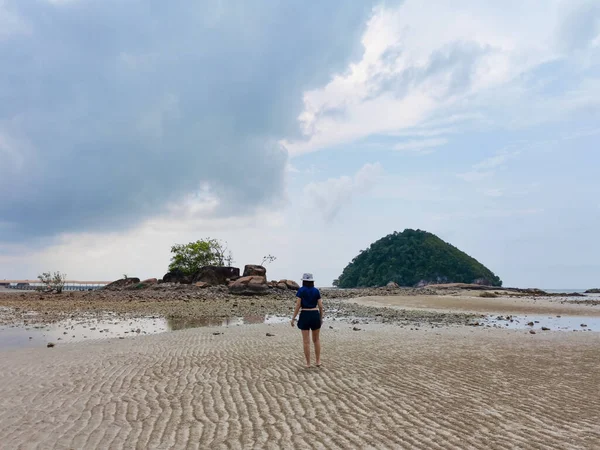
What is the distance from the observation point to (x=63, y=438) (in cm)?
606

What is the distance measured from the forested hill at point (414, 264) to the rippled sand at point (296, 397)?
368 ft

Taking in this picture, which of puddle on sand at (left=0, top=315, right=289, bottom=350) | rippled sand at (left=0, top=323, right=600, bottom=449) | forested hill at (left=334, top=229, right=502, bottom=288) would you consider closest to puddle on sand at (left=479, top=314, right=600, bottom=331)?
rippled sand at (left=0, top=323, right=600, bottom=449)

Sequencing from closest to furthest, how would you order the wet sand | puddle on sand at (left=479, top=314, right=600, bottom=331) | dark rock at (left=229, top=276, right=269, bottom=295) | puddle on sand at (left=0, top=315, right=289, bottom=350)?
puddle on sand at (left=0, top=315, right=289, bottom=350)
puddle on sand at (left=479, top=314, right=600, bottom=331)
the wet sand
dark rock at (left=229, top=276, right=269, bottom=295)

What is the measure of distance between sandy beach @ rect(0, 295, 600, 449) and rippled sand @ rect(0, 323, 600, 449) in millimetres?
27

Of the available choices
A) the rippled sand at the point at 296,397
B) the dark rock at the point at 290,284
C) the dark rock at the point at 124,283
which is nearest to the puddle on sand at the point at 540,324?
the rippled sand at the point at 296,397

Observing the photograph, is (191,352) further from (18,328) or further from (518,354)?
(18,328)

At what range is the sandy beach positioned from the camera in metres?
6.09

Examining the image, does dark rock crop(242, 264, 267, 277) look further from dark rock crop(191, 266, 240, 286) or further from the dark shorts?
the dark shorts

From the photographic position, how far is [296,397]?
8.09m

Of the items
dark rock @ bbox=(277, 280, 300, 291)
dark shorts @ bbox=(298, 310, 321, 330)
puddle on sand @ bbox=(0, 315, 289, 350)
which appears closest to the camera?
dark shorts @ bbox=(298, 310, 321, 330)

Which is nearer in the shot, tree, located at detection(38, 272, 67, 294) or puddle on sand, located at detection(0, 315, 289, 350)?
puddle on sand, located at detection(0, 315, 289, 350)

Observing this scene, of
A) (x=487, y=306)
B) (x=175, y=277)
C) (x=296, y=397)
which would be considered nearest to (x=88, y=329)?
(x=296, y=397)

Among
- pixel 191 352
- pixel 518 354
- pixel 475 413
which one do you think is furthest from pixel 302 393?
pixel 518 354

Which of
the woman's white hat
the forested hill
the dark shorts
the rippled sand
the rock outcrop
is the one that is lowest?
the rippled sand
